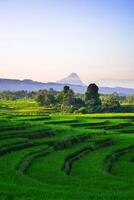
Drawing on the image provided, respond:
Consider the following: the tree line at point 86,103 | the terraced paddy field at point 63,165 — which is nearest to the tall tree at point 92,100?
the tree line at point 86,103

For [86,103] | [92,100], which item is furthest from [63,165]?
[92,100]

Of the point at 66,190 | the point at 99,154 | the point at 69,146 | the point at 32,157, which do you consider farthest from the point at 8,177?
the point at 69,146

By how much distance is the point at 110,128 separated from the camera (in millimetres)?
65625

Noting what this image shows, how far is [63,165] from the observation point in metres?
32.3

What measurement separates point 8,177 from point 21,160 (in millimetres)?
8050

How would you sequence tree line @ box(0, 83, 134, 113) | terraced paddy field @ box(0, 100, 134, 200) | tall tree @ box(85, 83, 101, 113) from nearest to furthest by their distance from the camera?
1. terraced paddy field @ box(0, 100, 134, 200)
2. tree line @ box(0, 83, 134, 113)
3. tall tree @ box(85, 83, 101, 113)

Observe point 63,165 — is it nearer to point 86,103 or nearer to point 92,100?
point 86,103

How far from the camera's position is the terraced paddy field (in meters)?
20.2

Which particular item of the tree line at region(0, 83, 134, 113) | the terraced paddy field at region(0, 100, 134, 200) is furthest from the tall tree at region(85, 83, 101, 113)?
the terraced paddy field at region(0, 100, 134, 200)

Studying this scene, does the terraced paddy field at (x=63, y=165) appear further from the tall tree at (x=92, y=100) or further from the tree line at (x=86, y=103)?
the tall tree at (x=92, y=100)

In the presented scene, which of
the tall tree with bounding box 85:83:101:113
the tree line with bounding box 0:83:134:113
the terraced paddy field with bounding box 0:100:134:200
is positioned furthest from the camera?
the tall tree with bounding box 85:83:101:113

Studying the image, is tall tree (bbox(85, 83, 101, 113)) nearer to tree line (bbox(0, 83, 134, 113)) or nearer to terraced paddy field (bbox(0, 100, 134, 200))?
tree line (bbox(0, 83, 134, 113))

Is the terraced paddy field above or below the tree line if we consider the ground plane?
below

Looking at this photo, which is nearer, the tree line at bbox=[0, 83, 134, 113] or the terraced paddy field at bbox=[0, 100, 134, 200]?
the terraced paddy field at bbox=[0, 100, 134, 200]
